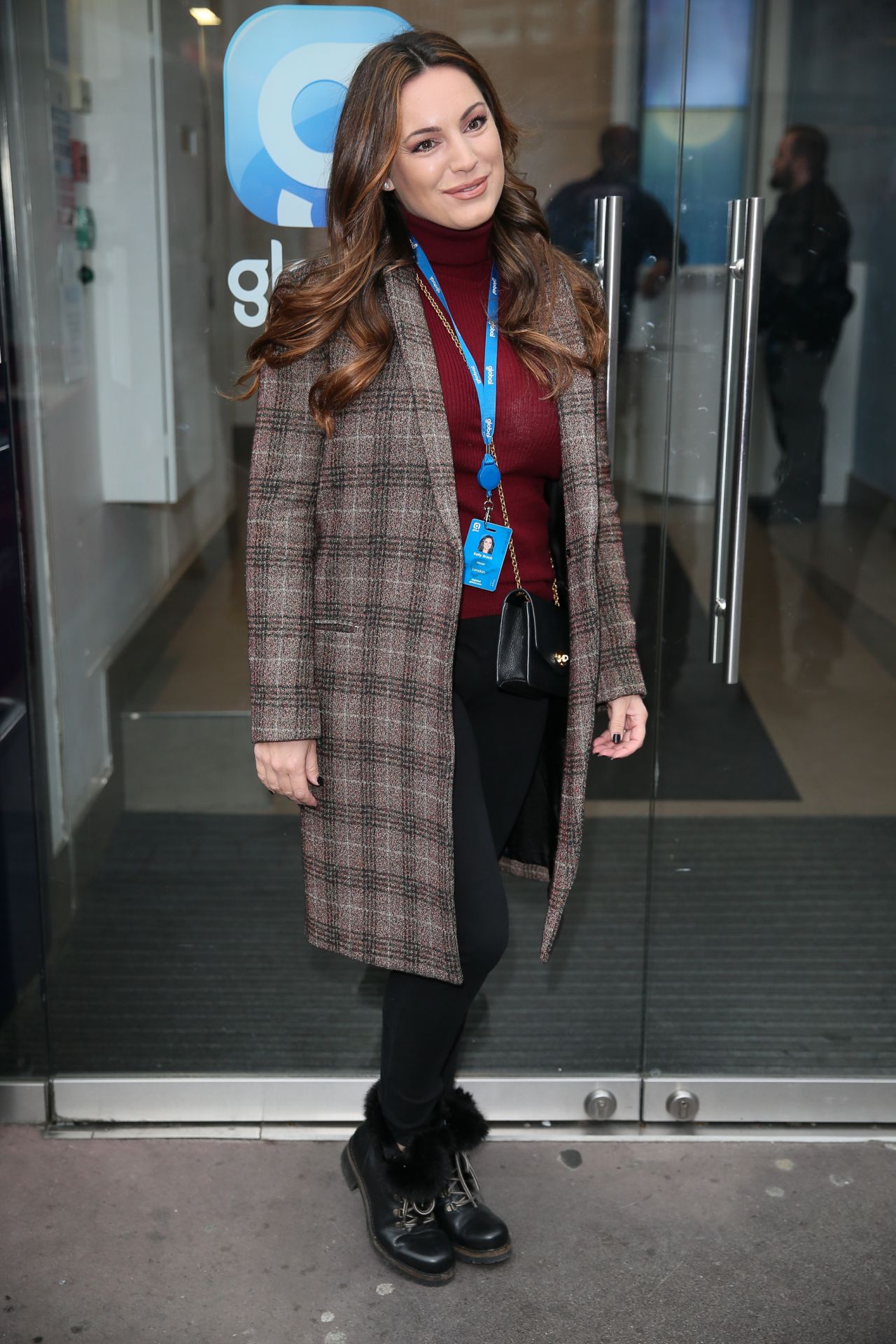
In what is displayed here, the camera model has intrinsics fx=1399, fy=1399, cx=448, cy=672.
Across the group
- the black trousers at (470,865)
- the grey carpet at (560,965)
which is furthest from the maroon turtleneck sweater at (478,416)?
the grey carpet at (560,965)

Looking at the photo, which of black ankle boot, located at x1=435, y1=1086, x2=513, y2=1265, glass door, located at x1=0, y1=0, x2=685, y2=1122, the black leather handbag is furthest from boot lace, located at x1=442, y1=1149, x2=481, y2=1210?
the black leather handbag

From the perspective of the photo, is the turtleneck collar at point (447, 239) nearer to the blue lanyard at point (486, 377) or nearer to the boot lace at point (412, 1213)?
the blue lanyard at point (486, 377)

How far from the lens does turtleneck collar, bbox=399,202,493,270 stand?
2.00m

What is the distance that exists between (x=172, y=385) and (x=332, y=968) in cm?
117

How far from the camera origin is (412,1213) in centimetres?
229

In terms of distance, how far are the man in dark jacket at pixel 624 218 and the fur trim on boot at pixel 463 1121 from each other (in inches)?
54.2

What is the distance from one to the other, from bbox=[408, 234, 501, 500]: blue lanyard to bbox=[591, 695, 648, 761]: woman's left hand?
0.42 metres

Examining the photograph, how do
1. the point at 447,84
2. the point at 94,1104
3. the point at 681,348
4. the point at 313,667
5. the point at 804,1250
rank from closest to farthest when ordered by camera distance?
the point at 447,84, the point at 313,667, the point at 804,1250, the point at 681,348, the point at 94,1104

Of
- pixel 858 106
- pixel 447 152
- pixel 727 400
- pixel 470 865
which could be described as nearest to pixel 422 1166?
pixel 470 865

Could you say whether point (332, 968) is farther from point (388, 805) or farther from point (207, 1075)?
point (388, 805)

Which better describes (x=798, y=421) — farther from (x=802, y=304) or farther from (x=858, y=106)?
(x=858, y=106)

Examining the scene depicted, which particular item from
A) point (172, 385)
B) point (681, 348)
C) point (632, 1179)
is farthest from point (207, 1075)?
point (681, 348)

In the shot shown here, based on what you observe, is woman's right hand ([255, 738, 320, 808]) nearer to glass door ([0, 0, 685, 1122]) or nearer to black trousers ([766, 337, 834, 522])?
glass door ([0, 0, 685, 1122])

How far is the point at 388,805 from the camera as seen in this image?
2.07 m
